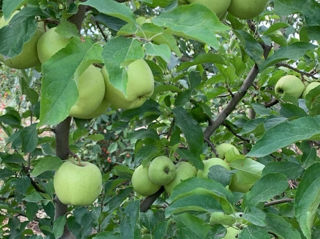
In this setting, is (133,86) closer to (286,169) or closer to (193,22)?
(193,22)

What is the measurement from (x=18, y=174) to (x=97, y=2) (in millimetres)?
1079

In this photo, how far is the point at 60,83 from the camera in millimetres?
670

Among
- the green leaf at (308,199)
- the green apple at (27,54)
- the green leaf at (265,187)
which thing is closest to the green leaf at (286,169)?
the green leaf at (265,187)

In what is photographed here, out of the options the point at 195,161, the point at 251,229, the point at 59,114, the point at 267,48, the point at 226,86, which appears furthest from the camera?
the point at 226,86

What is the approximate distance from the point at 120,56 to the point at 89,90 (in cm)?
15

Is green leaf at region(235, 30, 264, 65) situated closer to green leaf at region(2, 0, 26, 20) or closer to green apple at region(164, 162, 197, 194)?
green apple at region(164, 162, 197, 194)

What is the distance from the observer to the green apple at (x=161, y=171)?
1217 mm

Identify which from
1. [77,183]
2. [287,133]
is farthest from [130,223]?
[287,133]

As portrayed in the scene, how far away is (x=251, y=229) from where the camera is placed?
795 mm

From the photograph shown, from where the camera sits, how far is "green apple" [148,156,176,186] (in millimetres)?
1217

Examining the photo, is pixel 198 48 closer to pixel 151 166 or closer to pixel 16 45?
pixel 151 166

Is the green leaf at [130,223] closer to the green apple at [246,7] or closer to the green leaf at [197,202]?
the green leaf at [197,202]

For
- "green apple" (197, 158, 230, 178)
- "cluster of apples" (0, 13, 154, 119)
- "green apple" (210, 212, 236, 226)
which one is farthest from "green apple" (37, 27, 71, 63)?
"green apple" (197, 158, 230, 178)

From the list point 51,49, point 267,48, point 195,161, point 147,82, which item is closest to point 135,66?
point 147,82
